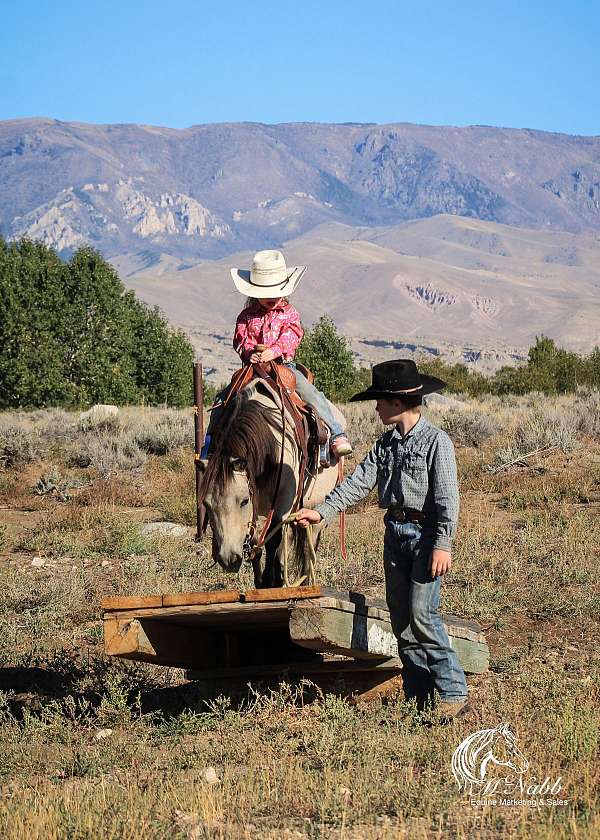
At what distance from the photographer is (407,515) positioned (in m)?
6.16

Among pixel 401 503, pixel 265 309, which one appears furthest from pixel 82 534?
pixel 401 503

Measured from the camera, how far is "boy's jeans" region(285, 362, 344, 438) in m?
8.32

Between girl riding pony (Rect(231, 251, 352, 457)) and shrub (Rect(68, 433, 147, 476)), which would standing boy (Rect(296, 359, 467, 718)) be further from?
shrub (Rect(68, 433, 147, 476))

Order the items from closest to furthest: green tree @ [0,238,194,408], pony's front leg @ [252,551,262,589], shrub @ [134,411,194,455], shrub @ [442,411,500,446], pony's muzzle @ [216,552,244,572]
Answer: pony's muzzle @ [216,552,244,572] → pony's front leg @ [252,551,262,589] → shrub @ [442,411,500,446] → shrub @ [134,411,194,455] → green tree @ [0,238,194,408]

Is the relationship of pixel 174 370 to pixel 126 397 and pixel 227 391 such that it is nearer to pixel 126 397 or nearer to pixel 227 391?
pixel 126 397

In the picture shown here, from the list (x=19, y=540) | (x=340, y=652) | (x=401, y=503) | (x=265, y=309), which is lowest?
(x=19, y=540)

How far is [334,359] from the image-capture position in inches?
1366

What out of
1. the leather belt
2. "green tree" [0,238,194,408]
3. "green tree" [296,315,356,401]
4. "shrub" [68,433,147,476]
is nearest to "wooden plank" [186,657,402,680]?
the leather belt

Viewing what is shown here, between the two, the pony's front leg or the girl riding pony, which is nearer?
the pony's front leg

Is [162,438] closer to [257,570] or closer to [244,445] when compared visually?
[257,570]

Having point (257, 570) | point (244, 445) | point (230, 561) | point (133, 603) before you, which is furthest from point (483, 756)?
point (257, 570)

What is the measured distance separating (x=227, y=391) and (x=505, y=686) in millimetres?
3004

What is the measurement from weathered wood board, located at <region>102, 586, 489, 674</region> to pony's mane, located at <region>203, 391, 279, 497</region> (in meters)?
0.85

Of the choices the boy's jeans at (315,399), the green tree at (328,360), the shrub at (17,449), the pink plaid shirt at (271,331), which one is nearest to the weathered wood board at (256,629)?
the boy's jeans at (315,399)
